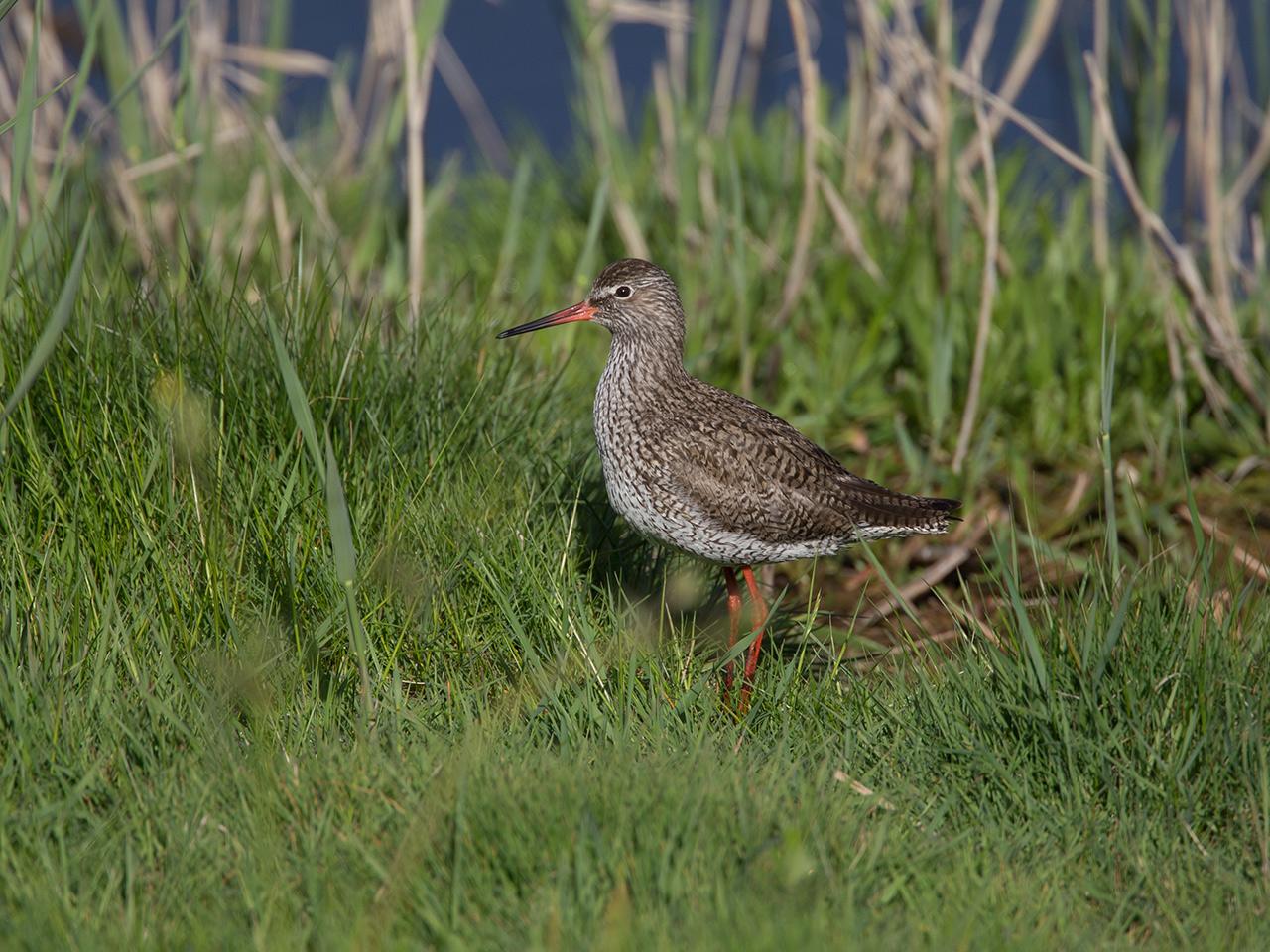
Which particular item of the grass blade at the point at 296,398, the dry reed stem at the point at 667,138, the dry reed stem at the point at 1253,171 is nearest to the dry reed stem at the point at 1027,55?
the dry reed stem at the point at 1253,171

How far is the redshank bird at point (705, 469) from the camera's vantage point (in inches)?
190

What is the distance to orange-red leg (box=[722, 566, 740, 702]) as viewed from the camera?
4980 mm

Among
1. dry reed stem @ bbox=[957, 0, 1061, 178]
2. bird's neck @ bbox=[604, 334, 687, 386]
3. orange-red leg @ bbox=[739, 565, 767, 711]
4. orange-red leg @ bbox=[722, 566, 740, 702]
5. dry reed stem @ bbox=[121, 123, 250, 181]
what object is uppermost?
dry reed stem @ bbox=[957, 0, 1061, 178]

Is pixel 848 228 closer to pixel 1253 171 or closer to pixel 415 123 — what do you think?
pixel 1253 171

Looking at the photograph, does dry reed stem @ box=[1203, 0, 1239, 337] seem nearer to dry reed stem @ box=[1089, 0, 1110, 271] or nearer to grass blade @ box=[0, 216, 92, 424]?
dry reed stem @ box=[1089, 0, 1110, 271]

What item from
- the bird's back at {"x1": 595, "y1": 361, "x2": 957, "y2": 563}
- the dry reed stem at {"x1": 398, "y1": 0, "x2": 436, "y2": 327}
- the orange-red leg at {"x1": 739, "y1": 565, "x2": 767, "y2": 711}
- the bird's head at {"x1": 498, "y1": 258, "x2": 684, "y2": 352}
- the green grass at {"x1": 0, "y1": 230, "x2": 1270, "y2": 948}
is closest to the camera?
the green grass at {"x1": 0, "y1": 230, "x2": 1270, "y2": 948}

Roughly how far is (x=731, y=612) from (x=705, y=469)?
23.7 inches

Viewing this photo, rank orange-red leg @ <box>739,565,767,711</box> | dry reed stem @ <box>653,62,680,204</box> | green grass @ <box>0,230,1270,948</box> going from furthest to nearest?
1. dry reed stem @ <box>653,62,680,204</box>
2. orange-red leg @ <box>739,565,767,711</box>
3. green grass @ <box>0,230,1270,948</box>

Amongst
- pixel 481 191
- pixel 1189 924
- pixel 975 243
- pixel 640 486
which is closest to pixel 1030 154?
pixel 975 243

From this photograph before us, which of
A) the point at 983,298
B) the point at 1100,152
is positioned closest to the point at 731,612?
the point at 983,298

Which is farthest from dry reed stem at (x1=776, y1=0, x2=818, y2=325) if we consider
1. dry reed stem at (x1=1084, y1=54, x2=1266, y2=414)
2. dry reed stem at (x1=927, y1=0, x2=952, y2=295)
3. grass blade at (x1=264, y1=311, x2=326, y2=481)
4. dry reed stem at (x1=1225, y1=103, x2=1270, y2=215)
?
grass blade at (x1=264, y1=311, x2=326, y2=481)

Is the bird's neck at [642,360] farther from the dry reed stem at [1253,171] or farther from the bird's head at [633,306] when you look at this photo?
the dry reed stem at [1253,171]

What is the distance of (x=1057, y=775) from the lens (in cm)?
373

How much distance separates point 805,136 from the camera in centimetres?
681
